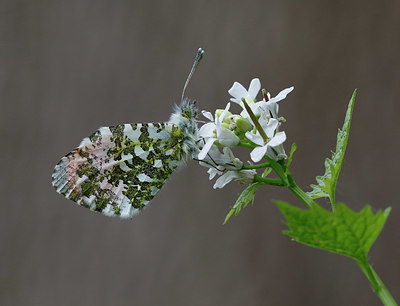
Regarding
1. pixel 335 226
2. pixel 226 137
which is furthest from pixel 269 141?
pixel 335 226

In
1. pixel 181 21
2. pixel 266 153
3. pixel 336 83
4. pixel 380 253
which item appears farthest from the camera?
pixel 181 21

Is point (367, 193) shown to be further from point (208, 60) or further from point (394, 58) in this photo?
point (208, 60)

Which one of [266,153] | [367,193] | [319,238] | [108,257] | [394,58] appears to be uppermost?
[394,58]

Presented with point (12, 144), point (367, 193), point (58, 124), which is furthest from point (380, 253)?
point (12, 144)

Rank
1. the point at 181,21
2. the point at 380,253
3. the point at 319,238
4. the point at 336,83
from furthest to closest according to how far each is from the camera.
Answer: the point at 181,21 < the point at 336,83 < the point at 380,253 < the point at 319,238

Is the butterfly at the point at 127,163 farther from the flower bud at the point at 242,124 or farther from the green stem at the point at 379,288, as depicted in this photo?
the green stem at the point at 379,288

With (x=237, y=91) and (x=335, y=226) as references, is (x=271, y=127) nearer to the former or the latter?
(x=237, y=91)

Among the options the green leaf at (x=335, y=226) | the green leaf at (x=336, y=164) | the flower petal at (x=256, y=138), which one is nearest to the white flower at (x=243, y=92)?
the flower petal at (x=256, y=138)
